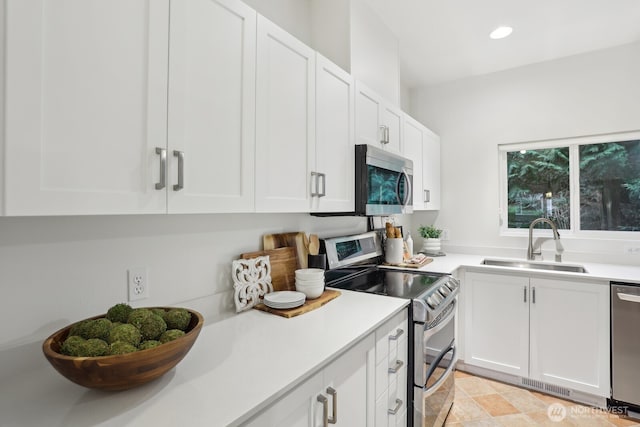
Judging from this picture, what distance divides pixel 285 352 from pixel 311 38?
6.26ft

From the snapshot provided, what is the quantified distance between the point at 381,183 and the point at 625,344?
1928 mm

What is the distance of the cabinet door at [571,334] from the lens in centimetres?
218

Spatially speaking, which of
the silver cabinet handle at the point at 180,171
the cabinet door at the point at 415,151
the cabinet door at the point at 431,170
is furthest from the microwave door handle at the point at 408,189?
the silver cabinet handle at the point at 180,171

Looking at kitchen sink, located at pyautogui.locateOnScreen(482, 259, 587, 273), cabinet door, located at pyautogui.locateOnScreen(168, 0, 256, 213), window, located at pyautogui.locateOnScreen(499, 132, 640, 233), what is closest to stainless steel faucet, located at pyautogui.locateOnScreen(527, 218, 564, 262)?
kitchen sink, located at pyautogui.locateOnScreen(482, 259, 587, 273)

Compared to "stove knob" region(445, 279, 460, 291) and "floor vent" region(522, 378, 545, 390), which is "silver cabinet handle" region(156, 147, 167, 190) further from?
"floor vent" region(522, 378, 545, 390)

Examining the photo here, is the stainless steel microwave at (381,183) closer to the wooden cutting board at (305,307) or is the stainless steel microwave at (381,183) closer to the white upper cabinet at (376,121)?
the white upper cabinet at (376,121)

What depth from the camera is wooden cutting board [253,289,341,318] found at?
53.9 inches

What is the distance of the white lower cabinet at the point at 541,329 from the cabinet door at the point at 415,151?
77 centimetres

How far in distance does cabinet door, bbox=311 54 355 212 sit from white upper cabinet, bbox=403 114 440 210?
0.93 metres

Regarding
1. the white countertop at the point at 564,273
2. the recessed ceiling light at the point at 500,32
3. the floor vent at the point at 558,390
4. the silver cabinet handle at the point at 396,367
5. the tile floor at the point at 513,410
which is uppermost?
the recessed ceiling light at the point at 500,32

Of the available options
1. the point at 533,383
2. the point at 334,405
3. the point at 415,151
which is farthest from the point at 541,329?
the point at 334,405

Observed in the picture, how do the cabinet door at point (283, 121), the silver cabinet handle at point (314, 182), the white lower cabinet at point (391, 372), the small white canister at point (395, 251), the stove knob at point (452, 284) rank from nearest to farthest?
the cabinet door at point (283, 121) → the white lower cabinet at point (391, 372) → the silver cabinet handle at point (314, 182) → the stove knob at point (452, 284) → the small white canister at point (395, 251)

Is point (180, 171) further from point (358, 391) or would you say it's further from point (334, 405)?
point (358, 391)

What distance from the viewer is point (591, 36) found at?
2504mm
